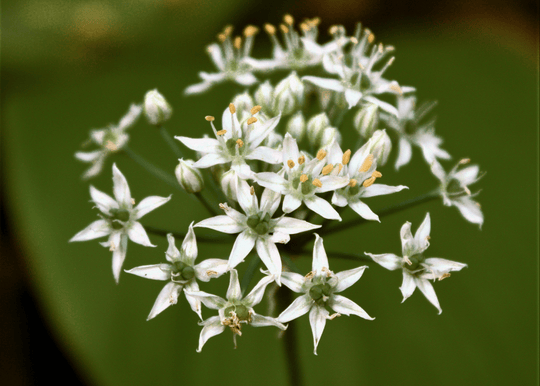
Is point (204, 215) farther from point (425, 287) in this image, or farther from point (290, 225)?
point (425, 287)

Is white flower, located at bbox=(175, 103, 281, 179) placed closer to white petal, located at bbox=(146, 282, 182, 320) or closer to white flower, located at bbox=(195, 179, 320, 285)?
white flower, located at bbox=(195, 179, 320, 285)

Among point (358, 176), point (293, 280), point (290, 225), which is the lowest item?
point (293, 280)

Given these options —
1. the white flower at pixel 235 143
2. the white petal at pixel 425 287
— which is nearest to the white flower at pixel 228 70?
the white flower at pixel 235 143

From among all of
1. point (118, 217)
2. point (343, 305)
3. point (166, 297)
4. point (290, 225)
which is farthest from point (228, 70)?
point (343, 305)

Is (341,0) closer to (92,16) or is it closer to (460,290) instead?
(92,16)

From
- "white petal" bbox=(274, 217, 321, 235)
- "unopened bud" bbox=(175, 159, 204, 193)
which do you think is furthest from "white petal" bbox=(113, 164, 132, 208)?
"white petal" bbox=(274, 217, 321, 235)

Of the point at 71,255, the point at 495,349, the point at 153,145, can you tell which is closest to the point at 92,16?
the point at 153,145

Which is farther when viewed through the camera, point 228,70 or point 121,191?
point 228,70
